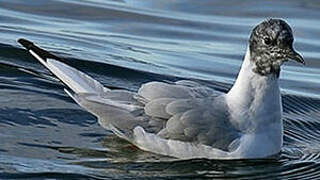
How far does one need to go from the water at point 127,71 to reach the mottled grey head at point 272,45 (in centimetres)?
92

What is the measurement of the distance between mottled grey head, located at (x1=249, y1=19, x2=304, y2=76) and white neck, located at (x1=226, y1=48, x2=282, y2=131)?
0.34 ft

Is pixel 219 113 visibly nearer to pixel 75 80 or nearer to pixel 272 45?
pixel 272 45

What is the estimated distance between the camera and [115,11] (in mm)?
17281

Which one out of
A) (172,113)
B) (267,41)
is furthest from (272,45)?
(172,113)

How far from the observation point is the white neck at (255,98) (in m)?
10.2

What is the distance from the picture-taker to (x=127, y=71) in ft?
42.4

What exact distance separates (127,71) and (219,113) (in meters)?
3.00

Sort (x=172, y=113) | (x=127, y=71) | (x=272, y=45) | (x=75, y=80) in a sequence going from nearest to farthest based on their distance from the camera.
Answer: (x=172, y=113) → (x=272, y=45) → (x=75, y=80) → (x=127, y=71)

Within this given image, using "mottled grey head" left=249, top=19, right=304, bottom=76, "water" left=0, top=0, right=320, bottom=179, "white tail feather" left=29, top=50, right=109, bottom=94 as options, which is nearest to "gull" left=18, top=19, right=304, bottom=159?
"mottled grey head" left=249, top=19, right=304, bottom=76

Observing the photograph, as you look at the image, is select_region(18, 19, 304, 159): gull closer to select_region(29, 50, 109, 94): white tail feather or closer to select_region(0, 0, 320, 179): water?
select_region(0, 0, 320, 179): water

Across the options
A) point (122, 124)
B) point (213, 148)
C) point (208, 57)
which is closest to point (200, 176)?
point (213, 148)

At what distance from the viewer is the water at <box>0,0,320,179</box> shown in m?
10.1

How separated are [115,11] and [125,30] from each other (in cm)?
119

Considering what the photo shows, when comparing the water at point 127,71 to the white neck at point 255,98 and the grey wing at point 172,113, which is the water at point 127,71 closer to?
the grey wing at point 172,113
